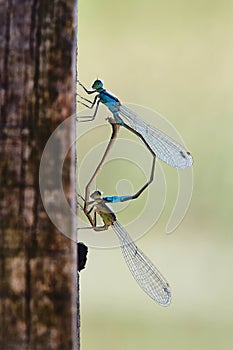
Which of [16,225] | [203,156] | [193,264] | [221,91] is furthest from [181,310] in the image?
[16,225]

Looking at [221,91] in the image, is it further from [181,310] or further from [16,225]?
[16,225]

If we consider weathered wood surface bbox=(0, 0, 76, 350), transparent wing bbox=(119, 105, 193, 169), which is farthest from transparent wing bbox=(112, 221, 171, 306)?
weathered wood surface bbox=(0, 0, 76, 350)

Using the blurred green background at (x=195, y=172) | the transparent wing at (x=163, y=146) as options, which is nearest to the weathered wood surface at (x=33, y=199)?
the transparent wing at (x=163, y=146)

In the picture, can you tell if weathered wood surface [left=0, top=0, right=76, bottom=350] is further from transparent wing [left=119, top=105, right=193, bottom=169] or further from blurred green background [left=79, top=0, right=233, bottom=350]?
blurred green background [left=79, top=0, right=233, bottom=350]

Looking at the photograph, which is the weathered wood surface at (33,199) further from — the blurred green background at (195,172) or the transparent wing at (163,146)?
the blurred green background at (195,172)

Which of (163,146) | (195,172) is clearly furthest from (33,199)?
(195,172)

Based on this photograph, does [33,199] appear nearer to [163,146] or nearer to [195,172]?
[163,146]
